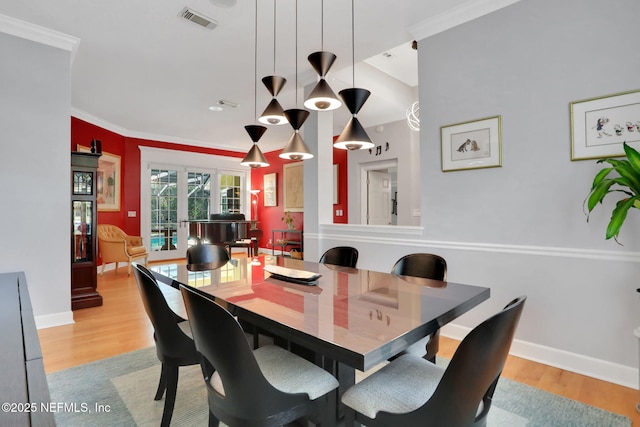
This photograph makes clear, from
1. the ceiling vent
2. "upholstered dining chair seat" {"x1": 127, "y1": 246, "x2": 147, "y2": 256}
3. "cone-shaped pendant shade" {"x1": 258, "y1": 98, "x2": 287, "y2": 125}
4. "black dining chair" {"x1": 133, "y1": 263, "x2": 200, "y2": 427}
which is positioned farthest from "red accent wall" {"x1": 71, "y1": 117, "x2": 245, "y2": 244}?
"black dining chair" {"x1": 133, "y1": 263, "x2": 200, "y2": 427}

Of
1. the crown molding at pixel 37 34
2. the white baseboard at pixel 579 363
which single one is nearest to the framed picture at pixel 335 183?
the crown molding at pixel 37 34

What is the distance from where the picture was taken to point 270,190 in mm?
8914

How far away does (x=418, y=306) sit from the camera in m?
1.42

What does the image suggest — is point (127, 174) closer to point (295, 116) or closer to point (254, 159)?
point (254, 159)

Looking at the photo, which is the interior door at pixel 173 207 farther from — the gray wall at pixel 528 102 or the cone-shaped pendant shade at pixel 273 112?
the gray wall at pixel 528 102

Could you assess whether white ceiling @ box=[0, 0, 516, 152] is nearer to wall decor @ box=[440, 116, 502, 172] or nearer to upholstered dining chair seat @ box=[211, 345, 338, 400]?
wall decor @ box=[440, 116, 502, 172]

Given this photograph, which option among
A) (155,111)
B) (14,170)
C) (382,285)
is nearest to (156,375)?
(382,285)

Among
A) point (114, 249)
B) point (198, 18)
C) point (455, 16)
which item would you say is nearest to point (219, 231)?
point (114, 249)

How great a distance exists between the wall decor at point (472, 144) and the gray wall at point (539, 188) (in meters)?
0.06

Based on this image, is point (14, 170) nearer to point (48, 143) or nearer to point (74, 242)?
point (48, 143)

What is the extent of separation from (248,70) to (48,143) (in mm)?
2286

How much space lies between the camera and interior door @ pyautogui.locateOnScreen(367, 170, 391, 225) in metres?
6.70

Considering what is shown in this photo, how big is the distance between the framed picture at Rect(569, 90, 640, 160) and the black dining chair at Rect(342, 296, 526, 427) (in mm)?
1925

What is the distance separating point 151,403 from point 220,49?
336cm
